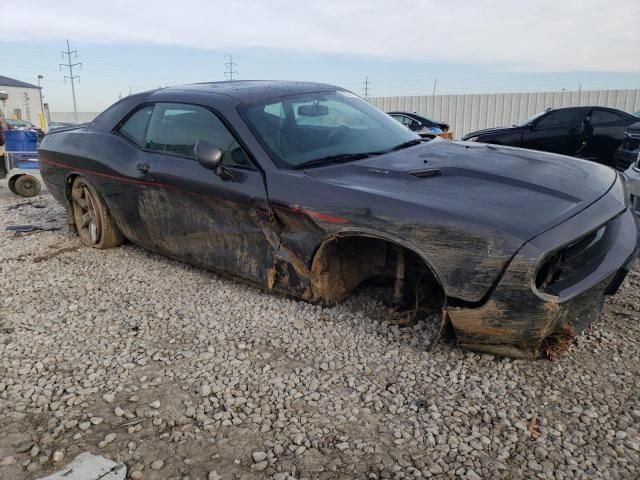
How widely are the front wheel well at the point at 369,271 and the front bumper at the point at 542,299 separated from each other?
55 cm

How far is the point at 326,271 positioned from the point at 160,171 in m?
1.63

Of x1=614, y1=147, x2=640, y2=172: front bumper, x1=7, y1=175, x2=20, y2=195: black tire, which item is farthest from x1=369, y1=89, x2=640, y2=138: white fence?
x1=7, y1=175, x2=20, y2=195: black tire

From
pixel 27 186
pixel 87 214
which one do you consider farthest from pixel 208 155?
pixel 27 186

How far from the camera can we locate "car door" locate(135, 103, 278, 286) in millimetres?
3453

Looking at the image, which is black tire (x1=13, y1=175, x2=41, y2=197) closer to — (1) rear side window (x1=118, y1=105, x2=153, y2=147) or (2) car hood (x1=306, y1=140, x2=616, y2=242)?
(1) rear side window (x1=118, y1=105, x2=153, y2=147)

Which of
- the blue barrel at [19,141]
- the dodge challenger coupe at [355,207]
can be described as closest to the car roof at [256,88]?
the dodge challenger coupe at [355,207]

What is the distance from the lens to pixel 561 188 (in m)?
2.84

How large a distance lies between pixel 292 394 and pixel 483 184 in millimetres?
1535

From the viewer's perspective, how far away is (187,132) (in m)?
3.97

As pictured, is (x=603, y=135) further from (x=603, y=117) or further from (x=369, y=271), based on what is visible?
(x=369, y=271)

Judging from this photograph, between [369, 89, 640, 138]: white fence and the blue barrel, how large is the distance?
1789 centimetres

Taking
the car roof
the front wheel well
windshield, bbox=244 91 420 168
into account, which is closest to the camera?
the front wheel well

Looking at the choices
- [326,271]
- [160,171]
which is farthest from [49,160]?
[326,271]

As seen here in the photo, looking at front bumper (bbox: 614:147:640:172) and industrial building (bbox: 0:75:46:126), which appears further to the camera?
industrial building (bbox: 0:75:46:126)
